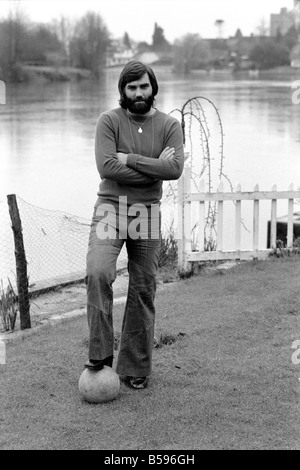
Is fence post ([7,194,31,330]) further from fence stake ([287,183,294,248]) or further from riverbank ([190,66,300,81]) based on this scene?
riverbank ([190,66,300,81])

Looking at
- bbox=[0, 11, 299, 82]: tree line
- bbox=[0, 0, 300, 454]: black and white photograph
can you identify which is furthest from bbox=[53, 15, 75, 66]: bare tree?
bbox=[0, 0, 300, 454]: black and white photograph

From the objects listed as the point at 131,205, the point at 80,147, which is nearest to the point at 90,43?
the point at 80,147

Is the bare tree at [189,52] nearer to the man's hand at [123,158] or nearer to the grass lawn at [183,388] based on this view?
the grass lawn at [183,388]

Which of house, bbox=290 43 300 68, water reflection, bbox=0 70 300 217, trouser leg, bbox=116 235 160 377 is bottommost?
water reflection, bbox=0 70 300 217

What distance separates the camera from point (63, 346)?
20.0 feet

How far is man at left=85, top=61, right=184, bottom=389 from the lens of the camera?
4.78 metres

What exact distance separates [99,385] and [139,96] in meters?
1.80

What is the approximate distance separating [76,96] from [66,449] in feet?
163

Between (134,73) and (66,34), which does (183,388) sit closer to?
(134,73)

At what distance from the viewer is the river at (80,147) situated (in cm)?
1955

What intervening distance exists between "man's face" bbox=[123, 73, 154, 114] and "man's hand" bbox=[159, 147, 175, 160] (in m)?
0.27

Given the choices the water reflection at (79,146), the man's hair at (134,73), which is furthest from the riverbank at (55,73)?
the man's hair at (134,73)

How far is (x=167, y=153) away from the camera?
491 centimetres

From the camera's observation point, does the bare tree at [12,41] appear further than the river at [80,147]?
Yes
